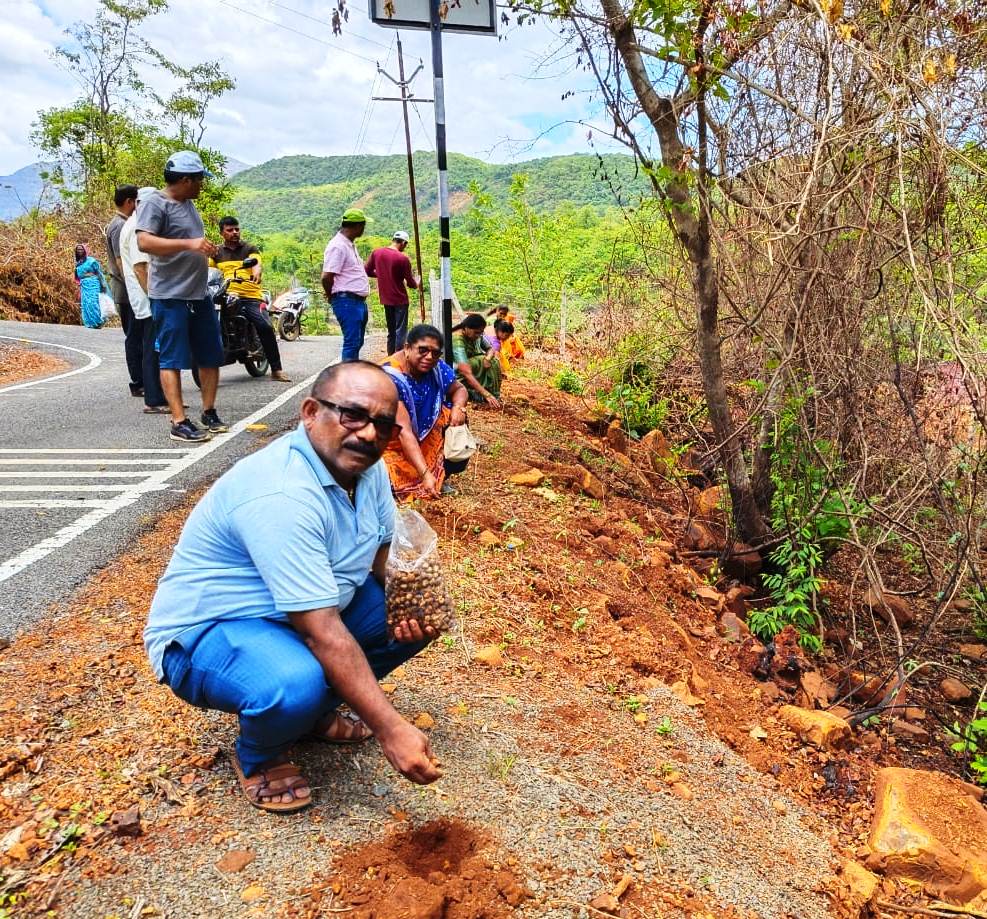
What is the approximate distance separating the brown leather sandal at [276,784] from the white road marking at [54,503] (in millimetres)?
2781

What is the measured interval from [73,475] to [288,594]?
3769 mm

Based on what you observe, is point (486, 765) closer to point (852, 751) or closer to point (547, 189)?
point (852, 751)

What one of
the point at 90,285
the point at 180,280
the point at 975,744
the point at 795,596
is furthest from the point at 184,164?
the point at 90,285

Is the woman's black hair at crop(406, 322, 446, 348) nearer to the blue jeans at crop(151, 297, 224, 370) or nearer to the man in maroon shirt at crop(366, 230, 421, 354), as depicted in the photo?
the blue jeans at crop(151, 297, 224, 370)

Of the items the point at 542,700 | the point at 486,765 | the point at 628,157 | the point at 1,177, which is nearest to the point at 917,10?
the point at 628,157

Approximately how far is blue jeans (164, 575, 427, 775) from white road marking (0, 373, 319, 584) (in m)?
1.88

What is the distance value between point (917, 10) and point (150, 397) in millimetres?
6174

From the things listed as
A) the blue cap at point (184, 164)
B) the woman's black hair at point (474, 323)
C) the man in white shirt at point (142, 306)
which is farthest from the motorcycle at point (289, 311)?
the blue cap at point (184, 164)

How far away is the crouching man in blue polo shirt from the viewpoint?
1.85 meters

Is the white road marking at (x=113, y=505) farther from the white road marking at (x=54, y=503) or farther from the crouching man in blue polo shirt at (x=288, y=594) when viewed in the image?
the crouching man in blue polo shirt at (x=288, y=594)

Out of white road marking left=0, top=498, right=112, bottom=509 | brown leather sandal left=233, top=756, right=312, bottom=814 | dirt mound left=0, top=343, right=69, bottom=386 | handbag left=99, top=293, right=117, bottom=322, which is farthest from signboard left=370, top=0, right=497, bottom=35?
handbag left=99, top=293, right=117, bottom=322

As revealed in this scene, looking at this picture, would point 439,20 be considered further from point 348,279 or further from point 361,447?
point 361,447

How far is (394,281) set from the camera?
25.4 ft

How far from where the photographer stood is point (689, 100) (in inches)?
172
